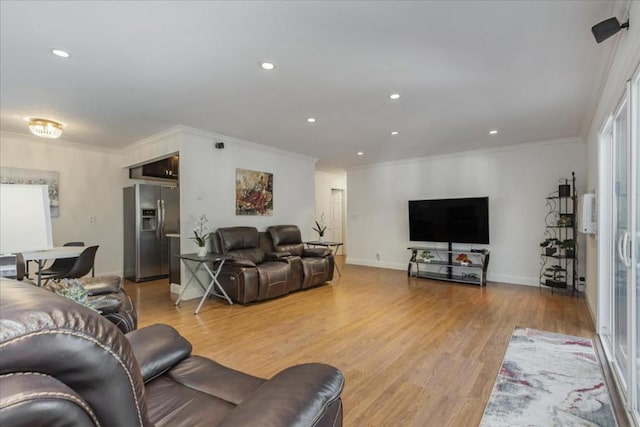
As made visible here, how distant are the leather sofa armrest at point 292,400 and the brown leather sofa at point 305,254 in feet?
12.8

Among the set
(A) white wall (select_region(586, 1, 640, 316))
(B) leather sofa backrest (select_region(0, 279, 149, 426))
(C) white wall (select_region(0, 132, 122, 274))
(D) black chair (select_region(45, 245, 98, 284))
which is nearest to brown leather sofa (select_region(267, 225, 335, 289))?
(D) black chair (select_region(45, 245, 98, 284))

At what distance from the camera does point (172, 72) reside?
9.32ft

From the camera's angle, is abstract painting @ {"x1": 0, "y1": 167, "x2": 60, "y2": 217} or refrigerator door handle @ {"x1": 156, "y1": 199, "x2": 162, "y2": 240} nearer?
abstract painting @ {"x1": 0, "y1": 167, "x2": 60, "y2": 217}

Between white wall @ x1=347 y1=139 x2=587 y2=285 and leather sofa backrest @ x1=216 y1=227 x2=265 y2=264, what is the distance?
3282mm

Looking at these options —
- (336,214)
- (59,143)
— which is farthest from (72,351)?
(336,214)

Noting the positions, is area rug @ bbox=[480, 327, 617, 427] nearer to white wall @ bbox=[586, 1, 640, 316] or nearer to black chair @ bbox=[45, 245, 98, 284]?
white wall @ bbox=[586, 1, 640, 316]

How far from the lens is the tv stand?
555cm

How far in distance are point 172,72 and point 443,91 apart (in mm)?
2681

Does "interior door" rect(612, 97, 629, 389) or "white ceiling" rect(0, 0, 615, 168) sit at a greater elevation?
"white ceiling" rect(0, 0, 615, 168)

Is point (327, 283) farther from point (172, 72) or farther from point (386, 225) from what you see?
point (172, 72)

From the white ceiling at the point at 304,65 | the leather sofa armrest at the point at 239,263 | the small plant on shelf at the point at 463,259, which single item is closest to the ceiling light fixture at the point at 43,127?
the white ceiling at the point at 304,65

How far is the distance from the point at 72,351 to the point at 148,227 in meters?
5.96

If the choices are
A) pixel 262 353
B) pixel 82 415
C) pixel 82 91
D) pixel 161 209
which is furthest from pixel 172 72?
pixel 161 209

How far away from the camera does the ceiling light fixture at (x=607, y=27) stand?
1924mm
